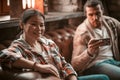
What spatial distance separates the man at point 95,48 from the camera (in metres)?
2.50

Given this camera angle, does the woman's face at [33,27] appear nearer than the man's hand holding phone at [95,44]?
Yes

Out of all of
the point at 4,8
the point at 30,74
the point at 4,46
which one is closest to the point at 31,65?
the point at 30,74

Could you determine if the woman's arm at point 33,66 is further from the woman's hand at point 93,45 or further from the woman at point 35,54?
the woman's hand at point 93,45

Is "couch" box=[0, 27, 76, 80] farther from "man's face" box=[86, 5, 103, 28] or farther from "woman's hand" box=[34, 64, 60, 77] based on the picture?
"woman's hand" box=[34, 64, 60, 77]

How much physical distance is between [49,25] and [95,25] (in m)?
0.65

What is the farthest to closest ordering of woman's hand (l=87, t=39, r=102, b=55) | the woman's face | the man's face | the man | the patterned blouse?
1. the man's face
2. the man
3. woman's hand (l=87, t=39, r=102, b=55)
4. the woman's face
5. the patterned blouse

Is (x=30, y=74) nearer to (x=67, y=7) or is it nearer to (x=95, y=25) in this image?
(x=95, y=25)

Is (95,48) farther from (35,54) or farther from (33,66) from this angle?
(33,66)

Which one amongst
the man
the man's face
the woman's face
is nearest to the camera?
the woman's face

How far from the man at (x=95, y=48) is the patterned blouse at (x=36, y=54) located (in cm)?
35

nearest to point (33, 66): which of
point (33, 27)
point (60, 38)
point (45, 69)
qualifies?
point (45, 69)

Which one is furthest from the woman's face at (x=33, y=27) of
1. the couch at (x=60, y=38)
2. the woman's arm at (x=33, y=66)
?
the couch at (x=60, y=38)

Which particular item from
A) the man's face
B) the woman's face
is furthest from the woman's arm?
the man's face

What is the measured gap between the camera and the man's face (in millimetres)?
2637
